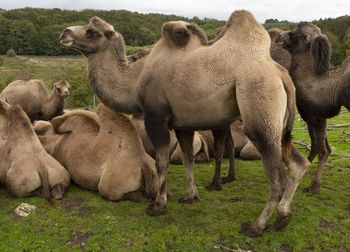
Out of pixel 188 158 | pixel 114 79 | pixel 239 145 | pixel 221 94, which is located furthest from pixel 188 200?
pixel 239 145

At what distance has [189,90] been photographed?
616cm

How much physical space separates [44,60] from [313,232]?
241 ft

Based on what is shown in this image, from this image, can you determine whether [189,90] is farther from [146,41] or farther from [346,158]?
[146,41]

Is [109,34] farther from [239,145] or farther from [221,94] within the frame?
[239,145]

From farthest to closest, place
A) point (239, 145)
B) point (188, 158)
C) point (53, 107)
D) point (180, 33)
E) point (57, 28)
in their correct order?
1. point (57, 28)
2. point (53, 107)
3. point (239, 145)
4. point (188, 158)
5. point (180, 33)

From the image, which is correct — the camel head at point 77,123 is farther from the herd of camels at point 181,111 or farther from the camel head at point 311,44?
the camel head at point 311,44

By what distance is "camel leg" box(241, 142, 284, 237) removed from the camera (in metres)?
5.75

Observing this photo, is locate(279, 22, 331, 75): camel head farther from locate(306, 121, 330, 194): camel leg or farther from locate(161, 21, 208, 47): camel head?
locate(161, 21, 208, 47): camel head

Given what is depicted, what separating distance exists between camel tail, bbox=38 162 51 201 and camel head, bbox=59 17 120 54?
211 cm

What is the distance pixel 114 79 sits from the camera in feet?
23.9

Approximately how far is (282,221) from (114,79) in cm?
347

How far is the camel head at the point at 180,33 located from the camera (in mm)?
→ 6602

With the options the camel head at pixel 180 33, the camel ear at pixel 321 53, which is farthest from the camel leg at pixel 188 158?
the camel ear at pixel 321 53

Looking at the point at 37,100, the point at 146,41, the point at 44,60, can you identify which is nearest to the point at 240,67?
the point at 37,100
